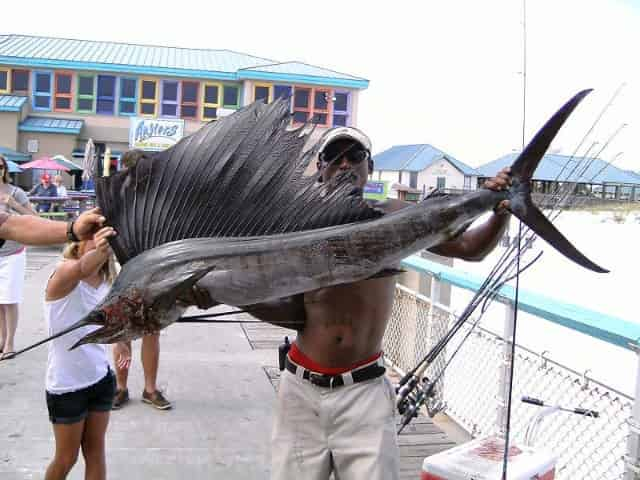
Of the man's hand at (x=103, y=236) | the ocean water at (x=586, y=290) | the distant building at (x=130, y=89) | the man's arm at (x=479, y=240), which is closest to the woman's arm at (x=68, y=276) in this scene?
the man's hand at (x=103, y=236)

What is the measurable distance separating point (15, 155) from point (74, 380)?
22.3 metres

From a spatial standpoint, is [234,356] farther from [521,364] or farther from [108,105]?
[108,105]

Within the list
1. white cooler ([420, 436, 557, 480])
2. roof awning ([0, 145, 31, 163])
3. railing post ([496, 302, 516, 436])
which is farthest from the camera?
roof awning ([0, 145, 31, 163])

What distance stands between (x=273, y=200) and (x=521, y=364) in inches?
81.6

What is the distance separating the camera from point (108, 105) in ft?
86.3

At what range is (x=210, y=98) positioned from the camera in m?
26.6

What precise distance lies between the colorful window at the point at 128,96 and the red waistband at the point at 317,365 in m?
25.7

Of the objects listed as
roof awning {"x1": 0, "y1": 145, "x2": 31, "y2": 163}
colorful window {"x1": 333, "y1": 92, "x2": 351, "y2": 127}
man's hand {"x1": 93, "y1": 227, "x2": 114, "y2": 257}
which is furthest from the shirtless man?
colorful window {"x1": 333, "y1": 92, "x2": 351, "y2": 127}

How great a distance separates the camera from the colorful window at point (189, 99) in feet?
86.3

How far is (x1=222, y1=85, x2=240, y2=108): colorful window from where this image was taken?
26.5 m

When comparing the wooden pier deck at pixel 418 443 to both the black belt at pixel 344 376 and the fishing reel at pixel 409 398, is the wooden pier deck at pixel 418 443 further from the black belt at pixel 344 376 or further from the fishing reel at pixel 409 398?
the black belt at pixel 344 376

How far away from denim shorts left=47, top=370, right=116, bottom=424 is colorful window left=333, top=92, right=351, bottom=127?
2423 cm

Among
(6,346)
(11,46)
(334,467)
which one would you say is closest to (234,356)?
(6,346)

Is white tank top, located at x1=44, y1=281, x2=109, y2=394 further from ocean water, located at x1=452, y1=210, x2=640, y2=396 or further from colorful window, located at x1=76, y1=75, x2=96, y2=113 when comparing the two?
colorful window, located at x1=76, y1=75, x2=96, y2=113
